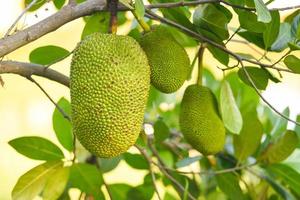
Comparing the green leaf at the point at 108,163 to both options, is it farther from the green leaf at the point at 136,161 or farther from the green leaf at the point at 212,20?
the green leaf at the point at 212,20

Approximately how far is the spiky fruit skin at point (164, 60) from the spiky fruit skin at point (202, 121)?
73 mm

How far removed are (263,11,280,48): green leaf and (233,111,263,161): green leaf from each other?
0.22 meters

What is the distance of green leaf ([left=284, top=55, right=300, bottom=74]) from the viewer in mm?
757

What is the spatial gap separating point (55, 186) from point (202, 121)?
8.8 inches

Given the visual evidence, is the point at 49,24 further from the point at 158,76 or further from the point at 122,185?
the point at 122,185

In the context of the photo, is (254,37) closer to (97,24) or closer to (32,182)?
(97,24)

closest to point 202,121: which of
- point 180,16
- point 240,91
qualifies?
point 180,16

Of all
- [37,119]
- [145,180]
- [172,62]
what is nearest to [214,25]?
[172,62]

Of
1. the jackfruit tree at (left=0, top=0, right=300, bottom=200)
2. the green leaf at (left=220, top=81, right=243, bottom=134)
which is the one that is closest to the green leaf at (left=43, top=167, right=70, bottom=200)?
the jackfruit tree at (left=0, top=0, right=300, bottom=200)

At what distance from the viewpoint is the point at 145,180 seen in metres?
1.08

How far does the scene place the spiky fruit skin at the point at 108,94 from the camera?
0.68 m

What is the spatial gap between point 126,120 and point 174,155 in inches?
21.5

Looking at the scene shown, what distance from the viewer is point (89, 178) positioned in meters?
0.89

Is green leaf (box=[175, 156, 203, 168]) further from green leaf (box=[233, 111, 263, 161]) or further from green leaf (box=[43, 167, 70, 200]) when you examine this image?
green leaf (box=[43, 167, 70, 200])
